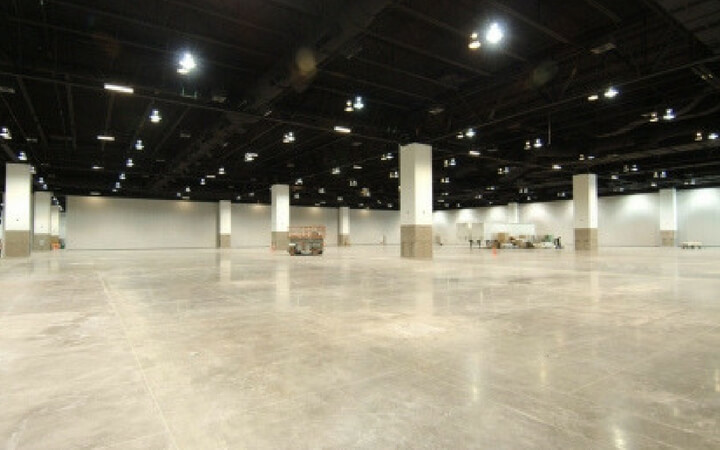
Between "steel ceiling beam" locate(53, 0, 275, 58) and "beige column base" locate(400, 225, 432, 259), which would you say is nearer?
"steel ceiling beam" locate(53, 0, 275, 58)

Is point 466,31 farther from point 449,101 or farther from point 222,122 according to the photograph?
point 222,122

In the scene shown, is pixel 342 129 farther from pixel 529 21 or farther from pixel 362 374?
pixel 362 374

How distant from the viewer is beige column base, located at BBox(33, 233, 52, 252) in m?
43.8

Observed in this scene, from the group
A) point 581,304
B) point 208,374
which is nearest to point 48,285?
point 208,374

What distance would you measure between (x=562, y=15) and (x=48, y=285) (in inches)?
739

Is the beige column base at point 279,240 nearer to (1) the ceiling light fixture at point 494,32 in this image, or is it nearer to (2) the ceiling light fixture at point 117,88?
(2) the ceiling light fixture at point 117,88

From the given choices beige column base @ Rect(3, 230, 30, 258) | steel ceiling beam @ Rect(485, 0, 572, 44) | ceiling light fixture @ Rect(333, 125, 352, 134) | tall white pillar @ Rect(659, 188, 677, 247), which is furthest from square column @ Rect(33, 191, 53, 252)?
tall white pillar @ Rect(659, 188, 677, 247)

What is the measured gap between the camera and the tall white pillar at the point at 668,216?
1898 inches

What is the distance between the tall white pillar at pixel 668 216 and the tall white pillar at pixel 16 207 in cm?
6416

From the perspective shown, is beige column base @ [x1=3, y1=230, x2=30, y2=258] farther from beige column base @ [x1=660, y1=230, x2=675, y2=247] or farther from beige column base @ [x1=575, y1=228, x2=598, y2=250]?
beige column base @ [x1=660, y1=230, x2=675, y2=247]

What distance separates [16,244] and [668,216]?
65.5 meters

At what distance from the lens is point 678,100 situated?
18359mm

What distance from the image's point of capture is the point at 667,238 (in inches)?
1918

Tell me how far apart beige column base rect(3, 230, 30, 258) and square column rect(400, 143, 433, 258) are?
28.4 m
